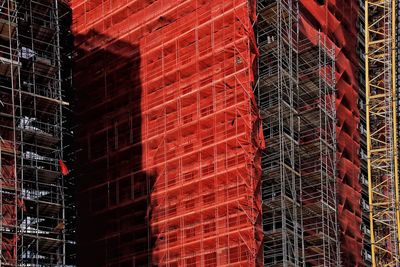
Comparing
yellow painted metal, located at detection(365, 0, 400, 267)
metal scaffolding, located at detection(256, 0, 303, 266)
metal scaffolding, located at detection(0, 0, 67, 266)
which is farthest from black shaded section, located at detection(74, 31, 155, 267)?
yellow painted metal, located at detection(365, 0, 400, 267)

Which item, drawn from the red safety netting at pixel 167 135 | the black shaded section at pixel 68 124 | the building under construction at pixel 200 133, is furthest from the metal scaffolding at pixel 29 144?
the red safety netting at pixel 167 135

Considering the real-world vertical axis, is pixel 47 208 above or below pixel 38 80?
below

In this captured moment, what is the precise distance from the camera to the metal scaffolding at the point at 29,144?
179 ft

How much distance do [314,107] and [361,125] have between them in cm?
1194

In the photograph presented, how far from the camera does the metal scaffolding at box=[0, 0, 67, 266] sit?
179 feet

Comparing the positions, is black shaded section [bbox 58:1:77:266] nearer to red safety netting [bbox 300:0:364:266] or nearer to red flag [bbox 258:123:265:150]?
red flag [bbox 258:123:265:150]

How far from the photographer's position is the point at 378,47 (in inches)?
3024

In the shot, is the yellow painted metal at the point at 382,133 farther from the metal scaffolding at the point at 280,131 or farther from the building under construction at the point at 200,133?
the metal scaffolding at the point at 280,131

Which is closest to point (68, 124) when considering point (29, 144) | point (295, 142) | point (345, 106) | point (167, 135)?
point (167, 135)

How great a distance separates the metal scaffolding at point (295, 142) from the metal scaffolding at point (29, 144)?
518 inches

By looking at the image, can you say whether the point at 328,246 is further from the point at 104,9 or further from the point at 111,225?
the point at 104,9

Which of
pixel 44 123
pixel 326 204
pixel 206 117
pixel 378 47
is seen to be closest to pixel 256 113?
pixel 206 117

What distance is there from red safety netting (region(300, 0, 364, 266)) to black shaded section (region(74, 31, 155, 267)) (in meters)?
13.4

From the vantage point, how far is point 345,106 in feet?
245
